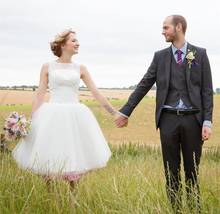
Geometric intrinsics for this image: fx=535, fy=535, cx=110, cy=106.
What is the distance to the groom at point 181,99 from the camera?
5.34 metres

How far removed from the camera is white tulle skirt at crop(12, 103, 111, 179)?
6047mm

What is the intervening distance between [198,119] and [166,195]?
85 centimetres

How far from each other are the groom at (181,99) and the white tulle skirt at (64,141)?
1047 mm

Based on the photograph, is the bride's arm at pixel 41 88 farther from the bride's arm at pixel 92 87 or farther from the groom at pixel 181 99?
the groom at pixel 181 99

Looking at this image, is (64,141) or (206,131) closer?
(206,131)

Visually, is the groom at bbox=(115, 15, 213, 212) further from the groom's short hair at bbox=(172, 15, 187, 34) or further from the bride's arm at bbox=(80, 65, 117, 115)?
the bride's arm at bbox=(80, 65, 117, 115)

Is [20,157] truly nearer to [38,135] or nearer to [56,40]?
[38,135]

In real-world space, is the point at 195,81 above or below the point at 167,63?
below

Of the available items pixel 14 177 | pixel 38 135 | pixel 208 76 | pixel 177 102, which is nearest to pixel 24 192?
pixel 14 177

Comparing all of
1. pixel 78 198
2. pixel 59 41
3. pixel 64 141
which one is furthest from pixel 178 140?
pixel 59 41

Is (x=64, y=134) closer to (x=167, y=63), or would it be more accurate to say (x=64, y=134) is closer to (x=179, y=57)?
(x=167, y=63)

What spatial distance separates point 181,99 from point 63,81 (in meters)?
1.58

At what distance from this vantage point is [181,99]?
537 cm

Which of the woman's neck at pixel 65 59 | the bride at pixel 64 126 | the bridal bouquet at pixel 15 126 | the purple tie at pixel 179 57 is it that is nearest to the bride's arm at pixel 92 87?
the bride at pixel 64 126
